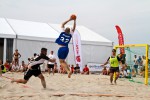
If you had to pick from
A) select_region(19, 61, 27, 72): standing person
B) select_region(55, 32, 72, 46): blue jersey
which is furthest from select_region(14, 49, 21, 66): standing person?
select_region(55, 32, 72, 46): blue jersey

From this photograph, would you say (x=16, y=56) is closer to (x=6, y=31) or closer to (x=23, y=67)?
(x=23, y=67)

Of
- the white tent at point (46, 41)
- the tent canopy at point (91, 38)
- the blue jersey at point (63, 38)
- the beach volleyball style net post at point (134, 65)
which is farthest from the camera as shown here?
the tent canopy at point (91, 38)

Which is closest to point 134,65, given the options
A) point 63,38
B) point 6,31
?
point 63,38

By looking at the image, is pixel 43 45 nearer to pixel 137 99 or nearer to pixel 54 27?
pixel 54 27

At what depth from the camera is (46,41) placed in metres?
19.9

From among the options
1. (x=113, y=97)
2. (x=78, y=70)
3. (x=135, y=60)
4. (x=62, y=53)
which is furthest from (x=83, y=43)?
(x=113, y=97)

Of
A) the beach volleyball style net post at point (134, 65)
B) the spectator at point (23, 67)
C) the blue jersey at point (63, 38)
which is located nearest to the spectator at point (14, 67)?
the spectator at point (23, 67)

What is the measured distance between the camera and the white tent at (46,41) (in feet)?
63.4

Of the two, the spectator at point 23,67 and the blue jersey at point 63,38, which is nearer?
the blue jersey at point 63,38

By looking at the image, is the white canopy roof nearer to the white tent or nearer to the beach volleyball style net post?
the white tent

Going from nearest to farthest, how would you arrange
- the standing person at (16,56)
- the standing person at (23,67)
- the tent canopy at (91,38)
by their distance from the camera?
the standing person at (16,56) < the standing person at (23,67) < the tent canopy at (91,38)

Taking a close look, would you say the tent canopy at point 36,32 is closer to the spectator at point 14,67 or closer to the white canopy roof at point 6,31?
the white canopy roof at point 6,31

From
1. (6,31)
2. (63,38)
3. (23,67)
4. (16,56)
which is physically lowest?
(23,67)

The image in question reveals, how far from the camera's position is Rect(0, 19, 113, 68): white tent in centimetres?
1931
